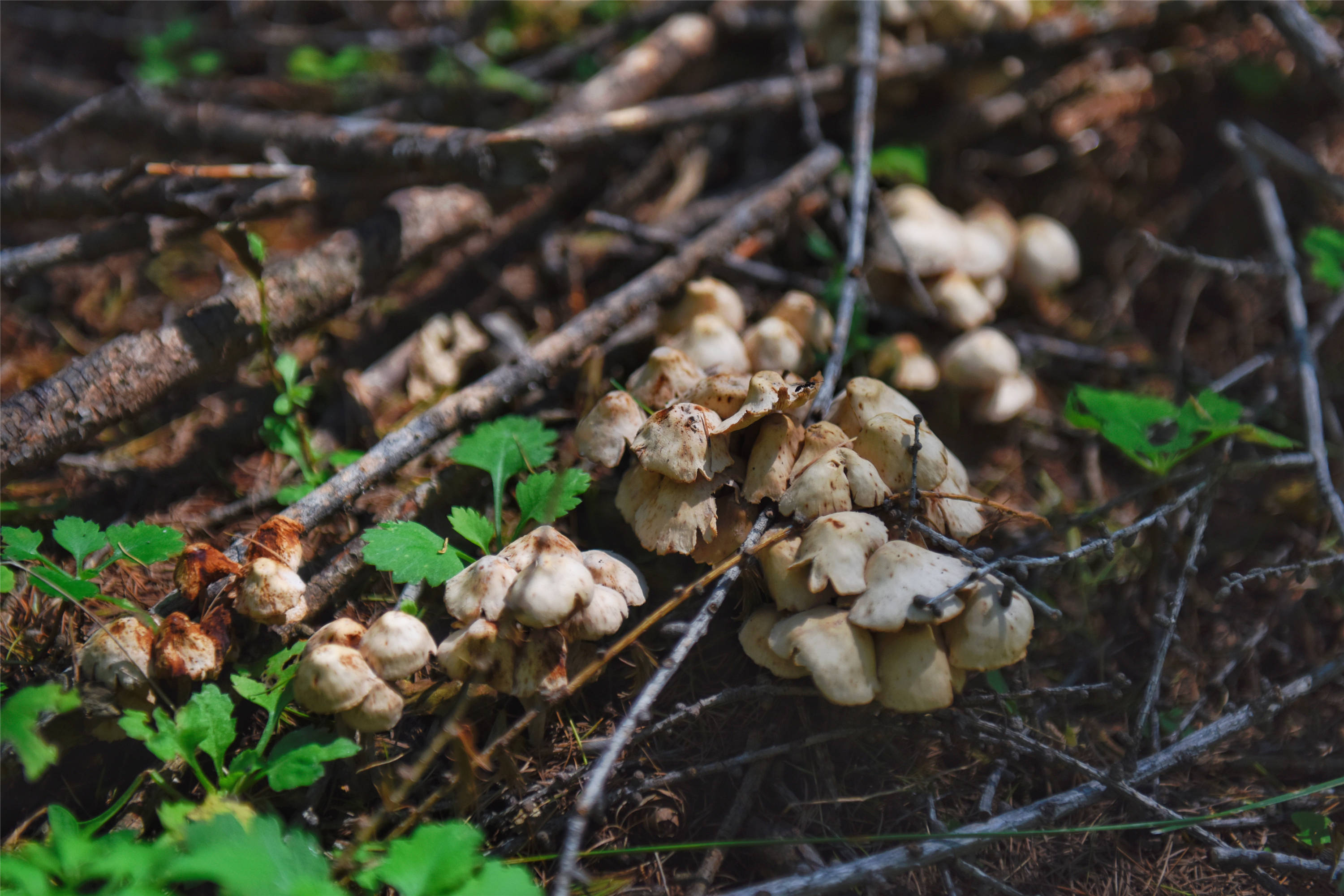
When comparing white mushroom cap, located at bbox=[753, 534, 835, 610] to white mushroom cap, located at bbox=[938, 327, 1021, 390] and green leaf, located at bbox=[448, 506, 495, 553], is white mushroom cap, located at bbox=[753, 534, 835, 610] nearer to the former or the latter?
green leaf, located at bbox=[448, 506, 495, 553]

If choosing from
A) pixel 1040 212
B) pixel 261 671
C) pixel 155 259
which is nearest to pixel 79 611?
pixel 261 671

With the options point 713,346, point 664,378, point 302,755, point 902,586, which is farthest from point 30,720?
point 713,346

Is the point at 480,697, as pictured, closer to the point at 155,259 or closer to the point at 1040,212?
the point at 155,259

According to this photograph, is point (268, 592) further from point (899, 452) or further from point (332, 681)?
point (899, 452)

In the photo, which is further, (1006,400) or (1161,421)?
(1006,400)

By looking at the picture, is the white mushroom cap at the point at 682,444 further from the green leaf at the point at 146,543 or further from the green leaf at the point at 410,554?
the green leaf at the point at 146,543

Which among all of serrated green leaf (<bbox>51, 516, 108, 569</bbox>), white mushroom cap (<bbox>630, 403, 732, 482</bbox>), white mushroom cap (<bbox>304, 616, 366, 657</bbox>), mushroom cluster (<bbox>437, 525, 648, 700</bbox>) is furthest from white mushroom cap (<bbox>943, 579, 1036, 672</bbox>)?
serrated green leaf (<bbox>51, 516, 108, 569</bbox>)
